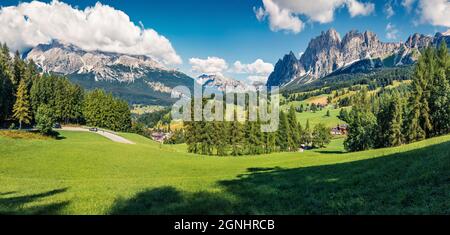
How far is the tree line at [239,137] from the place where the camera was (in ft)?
319

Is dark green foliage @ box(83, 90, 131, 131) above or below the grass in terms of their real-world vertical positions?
above

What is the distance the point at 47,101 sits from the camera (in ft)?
380

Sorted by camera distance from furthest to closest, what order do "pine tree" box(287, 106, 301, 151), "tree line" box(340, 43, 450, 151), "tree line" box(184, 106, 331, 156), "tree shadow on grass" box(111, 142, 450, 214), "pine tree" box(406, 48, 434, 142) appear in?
"pine tree" box(287, 106, 301, 151)
"tree line" box(184, 106, 331, 156)
"pine tree" box(406, 48, 434, 142)
"tree line" box(340, 43, 450, 151)
"tree shadow on grass" box(111, 142, 450, 214)

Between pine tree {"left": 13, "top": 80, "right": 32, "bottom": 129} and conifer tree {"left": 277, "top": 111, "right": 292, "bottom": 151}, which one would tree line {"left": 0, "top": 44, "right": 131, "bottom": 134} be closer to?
pine tree {"left": 13, "top": 80, "right": 32, "bottom": 129}

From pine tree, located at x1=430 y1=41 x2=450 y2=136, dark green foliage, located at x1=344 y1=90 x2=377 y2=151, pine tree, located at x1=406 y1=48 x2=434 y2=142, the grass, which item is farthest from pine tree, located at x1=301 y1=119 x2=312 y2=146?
the grass

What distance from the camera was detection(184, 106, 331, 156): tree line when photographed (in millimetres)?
97250

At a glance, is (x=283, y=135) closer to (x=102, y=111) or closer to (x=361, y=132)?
(x=361, y=132)

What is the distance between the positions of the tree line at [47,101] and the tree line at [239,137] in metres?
41.9

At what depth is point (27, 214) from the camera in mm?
13141

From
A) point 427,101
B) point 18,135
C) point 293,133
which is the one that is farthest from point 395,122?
point 18,135

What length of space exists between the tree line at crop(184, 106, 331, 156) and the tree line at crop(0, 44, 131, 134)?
138ft

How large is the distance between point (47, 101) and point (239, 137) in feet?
245

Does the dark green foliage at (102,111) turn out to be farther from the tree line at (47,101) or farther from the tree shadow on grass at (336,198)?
the tree shadow on grass at (336,198)
